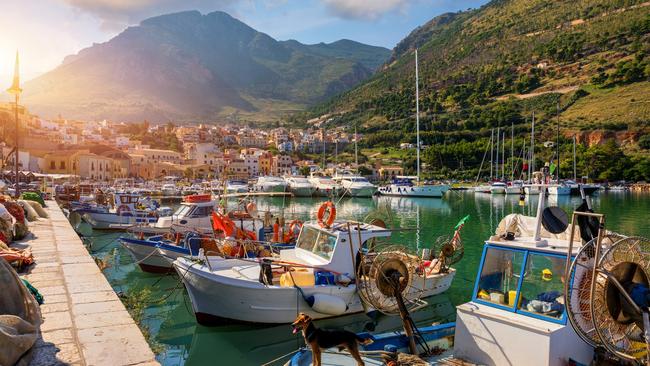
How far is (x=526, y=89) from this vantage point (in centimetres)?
12644

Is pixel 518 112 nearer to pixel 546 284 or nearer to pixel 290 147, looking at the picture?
pixel 290 147

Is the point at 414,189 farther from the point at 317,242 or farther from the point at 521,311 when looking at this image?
the point at 521,311

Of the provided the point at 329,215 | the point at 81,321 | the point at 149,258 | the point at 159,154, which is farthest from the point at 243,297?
the point at 159,154

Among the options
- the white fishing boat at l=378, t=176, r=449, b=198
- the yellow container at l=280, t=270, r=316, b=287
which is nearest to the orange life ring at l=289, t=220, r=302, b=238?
the yellow container at l=280, t=270, r=316, b=287

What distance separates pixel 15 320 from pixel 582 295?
597 centimetres

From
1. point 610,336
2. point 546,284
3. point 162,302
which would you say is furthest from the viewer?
point 162,302

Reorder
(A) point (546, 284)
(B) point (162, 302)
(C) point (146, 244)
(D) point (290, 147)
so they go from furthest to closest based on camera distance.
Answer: (D) point (290, 147) → (C) point (146, 244) → (B) point (162, 302) → (A) point (546, 284)

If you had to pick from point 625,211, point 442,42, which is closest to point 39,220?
point 625,211

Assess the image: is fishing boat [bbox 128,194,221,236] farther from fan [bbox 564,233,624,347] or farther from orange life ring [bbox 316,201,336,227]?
fan [bbox 564,233,624,347]

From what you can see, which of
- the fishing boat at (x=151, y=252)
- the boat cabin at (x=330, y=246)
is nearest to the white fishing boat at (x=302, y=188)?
the fishing boat at (x=151, y=252)

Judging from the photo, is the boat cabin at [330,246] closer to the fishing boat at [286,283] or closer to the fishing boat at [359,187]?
the fishing boat at [286,283]

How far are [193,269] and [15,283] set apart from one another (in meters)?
5.78

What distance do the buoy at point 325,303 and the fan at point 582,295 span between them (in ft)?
19.9

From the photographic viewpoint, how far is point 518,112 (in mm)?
113812
